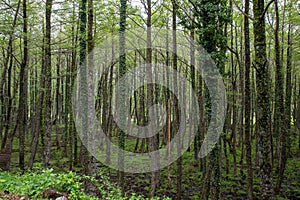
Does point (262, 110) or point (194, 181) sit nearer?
point (262, 110)

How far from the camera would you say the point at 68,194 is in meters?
4.70

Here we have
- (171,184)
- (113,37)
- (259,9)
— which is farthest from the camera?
(113,37)

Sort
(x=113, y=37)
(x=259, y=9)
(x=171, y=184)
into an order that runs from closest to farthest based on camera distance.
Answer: (x=259, y=9) < (x=171, y=184) < (x=113, y=37)

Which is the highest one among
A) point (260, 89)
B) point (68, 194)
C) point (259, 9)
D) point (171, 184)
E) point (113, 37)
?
point (113, 37)

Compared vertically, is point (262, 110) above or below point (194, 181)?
above

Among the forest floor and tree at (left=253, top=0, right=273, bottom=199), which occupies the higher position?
→ tree at (left=253, top=0, right=273, bottom=199)

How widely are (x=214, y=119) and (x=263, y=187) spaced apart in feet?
10.8

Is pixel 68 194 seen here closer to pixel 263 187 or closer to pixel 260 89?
pixel 263 187

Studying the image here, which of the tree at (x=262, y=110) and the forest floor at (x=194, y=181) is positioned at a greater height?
the tree at (x=262, y=110)

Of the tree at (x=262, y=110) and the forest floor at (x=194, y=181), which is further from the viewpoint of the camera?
the forest floor at (x=194, y=181)

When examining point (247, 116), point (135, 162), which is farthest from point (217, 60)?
point (135, 162)

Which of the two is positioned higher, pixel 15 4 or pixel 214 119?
pixel 15 4

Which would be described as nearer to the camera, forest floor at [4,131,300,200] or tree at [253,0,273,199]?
tree at [253,0,273,199]

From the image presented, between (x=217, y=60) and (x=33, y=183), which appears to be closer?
(x=33, y=183)
